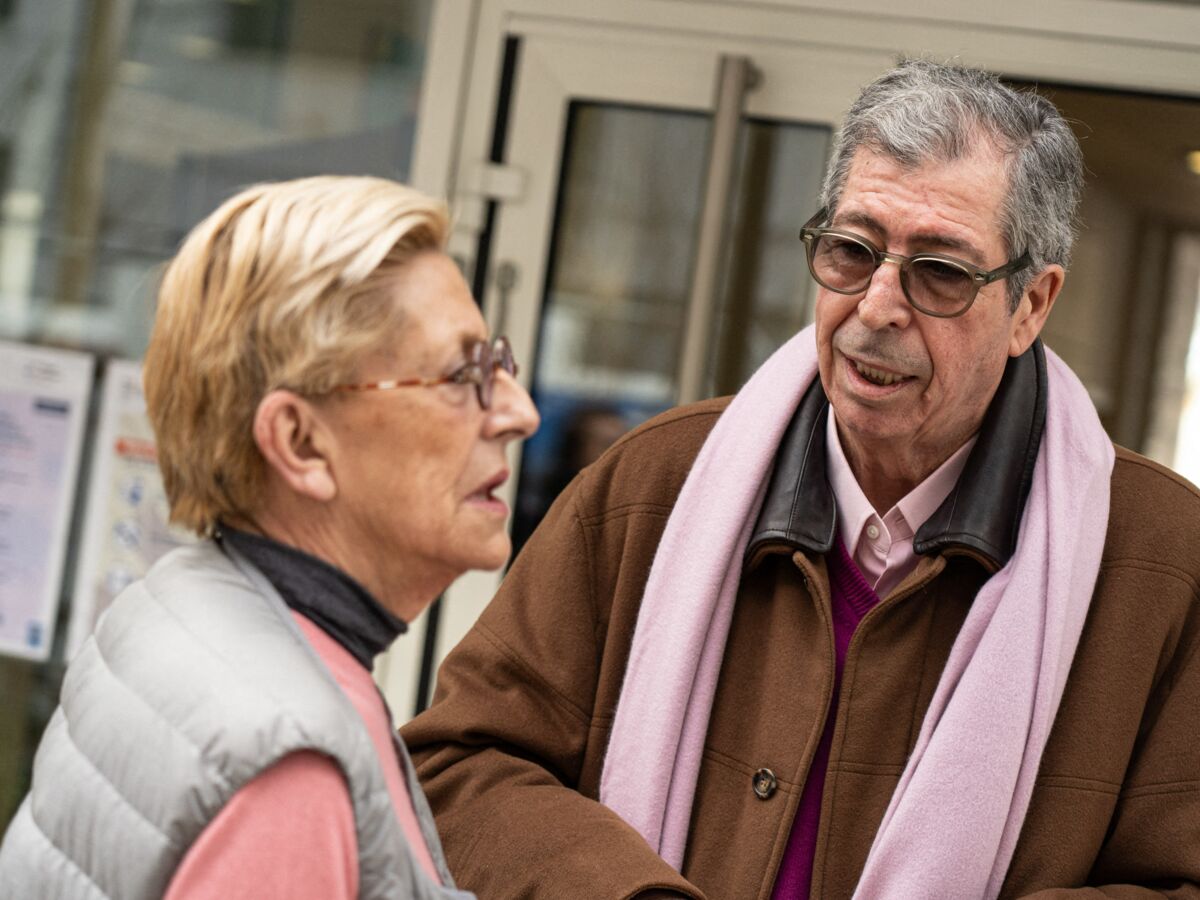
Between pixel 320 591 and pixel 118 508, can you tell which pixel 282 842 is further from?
pixel 118 508

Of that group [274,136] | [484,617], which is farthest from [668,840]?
[274,136]

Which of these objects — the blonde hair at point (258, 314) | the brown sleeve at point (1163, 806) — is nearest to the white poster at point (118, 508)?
the brown sleeve at point (1163, 806)

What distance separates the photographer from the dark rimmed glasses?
2.01 meters

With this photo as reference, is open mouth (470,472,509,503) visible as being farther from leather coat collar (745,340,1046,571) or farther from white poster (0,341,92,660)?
white poster (0,341,92,660)

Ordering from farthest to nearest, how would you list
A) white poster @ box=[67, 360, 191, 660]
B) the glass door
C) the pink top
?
white poster @ box=[67, 360, 191, 660] → the glass door → the pink top

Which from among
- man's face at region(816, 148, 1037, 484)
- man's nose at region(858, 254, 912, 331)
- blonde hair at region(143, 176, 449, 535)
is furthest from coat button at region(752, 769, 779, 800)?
blonde hair at region(143, 176, 449, 535)

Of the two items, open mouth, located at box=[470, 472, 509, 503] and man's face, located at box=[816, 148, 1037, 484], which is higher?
man's face, located at box=[816, 148, 1037, 484]

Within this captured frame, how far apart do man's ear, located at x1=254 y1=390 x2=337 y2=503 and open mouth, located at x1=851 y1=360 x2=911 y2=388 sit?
2.95 feet

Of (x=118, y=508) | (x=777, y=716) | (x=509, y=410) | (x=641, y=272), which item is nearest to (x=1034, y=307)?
(x=777, y=716)

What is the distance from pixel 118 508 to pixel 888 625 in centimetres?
261

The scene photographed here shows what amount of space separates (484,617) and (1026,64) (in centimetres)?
208

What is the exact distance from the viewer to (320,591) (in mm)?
1331

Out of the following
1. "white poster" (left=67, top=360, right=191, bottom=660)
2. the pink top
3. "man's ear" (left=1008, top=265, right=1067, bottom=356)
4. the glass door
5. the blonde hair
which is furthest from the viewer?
"white poster" (left=67, top=360, right=191, bottom=660)

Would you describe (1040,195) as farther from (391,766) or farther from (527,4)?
(527,4)
